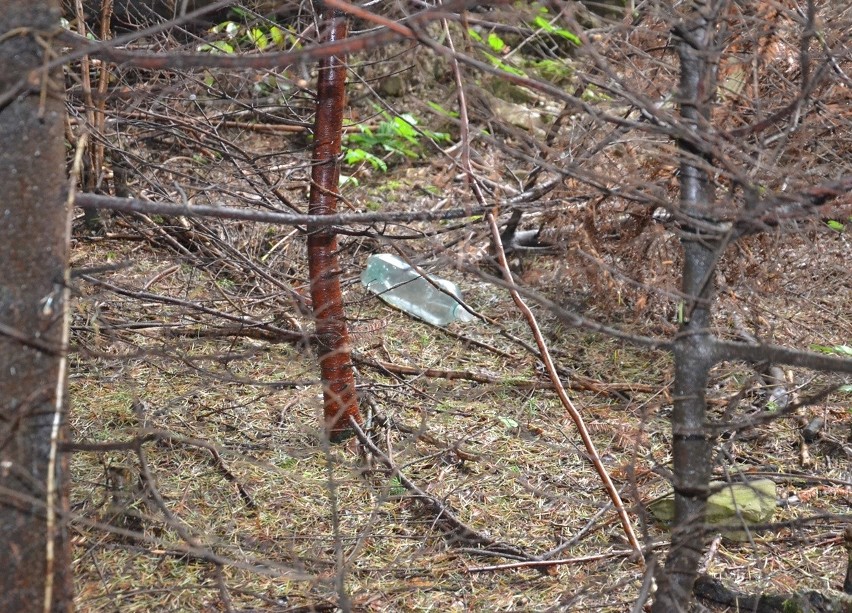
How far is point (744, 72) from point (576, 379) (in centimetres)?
176

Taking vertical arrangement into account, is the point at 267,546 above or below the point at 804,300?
below

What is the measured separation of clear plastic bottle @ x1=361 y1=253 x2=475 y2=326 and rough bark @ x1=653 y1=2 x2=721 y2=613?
8.17ft

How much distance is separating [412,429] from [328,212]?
1.04 m

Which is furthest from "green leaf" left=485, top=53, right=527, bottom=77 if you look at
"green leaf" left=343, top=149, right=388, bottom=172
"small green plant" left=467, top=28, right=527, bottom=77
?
"green leaf" left=343, top=149, right=388, bottom=172

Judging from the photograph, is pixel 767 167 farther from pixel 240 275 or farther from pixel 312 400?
pixel 240 275

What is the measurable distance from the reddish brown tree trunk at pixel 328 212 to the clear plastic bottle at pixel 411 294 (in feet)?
4.11

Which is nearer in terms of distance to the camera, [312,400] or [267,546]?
[267,546]

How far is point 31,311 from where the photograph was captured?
181 cm

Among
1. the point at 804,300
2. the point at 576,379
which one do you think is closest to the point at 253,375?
the point at 576,379

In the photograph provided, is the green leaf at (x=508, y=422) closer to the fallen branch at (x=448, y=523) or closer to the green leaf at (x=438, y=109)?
the fallen branch at (x=448, y=523)

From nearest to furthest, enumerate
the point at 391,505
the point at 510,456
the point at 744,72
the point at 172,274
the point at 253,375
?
1. the point at 744,72
2. the point at 391,505
3. the point at 510,456
4. the point at 253,375
5. the point at 172,274

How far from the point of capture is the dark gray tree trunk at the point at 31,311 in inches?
69.0

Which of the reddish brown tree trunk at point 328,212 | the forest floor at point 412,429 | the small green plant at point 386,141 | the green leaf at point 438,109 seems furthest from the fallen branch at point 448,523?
the small green plant at point 386,141

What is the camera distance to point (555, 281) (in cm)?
475
